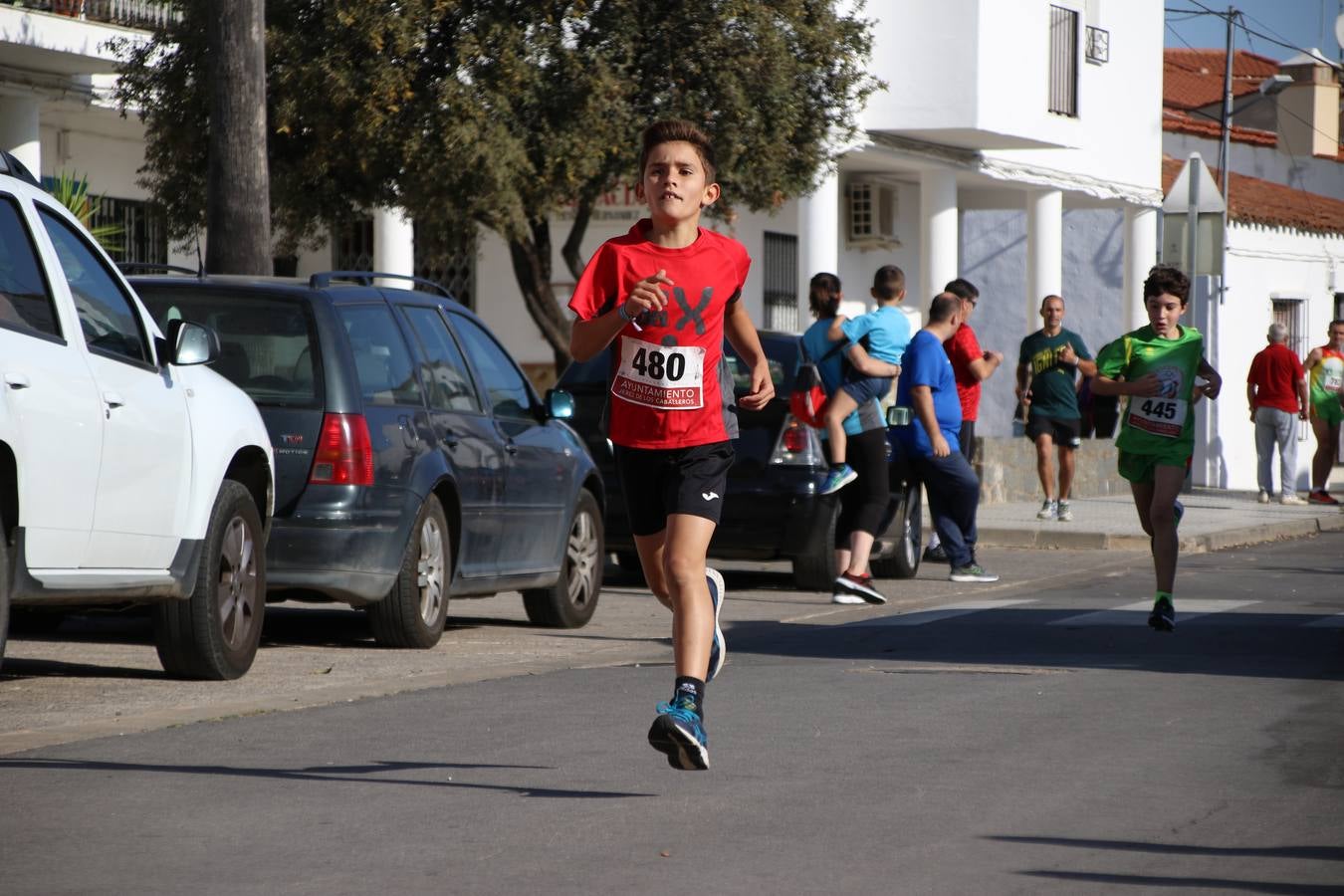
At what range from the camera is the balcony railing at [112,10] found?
19.1 metres

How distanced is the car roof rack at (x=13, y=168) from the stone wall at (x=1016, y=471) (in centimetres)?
1566

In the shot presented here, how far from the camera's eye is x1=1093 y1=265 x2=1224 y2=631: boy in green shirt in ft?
35.8

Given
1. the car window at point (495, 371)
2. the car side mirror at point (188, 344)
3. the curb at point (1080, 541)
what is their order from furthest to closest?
the curb at point (1080, 541) < the car window at point (495, 371) < the car side mirror at point (188, 344)

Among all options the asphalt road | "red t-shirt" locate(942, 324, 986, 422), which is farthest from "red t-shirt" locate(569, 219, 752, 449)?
"red t-shirt" locate(942, 324, 986, 422)

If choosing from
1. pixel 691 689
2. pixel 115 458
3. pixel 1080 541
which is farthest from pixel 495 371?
pixel 1080 541

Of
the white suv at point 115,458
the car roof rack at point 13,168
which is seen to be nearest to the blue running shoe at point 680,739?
the white suv at point 115,458

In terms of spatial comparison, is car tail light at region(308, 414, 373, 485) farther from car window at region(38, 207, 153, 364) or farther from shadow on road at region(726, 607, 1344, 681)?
shadow on road at region(726, 607, 1344, 681)

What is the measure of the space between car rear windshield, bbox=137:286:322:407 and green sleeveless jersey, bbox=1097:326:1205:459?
3975 mm

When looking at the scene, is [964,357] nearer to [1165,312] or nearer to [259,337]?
[1165,312]

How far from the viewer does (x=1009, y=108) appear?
26.9m

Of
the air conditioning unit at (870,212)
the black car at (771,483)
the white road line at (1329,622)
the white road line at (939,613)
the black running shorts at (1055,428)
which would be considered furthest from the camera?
the air conditioning unit at (870,212)

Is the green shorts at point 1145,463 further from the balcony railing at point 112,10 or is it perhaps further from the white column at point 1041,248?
the white column at point 1041,248

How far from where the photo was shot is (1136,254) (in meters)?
32.6

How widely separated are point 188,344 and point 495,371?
3.15m
